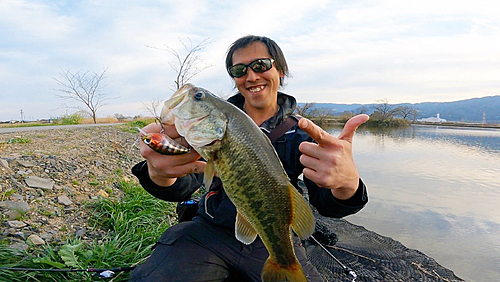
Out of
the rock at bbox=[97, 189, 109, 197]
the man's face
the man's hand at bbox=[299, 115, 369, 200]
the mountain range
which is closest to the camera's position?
the man's hand at bbox=[299, 115, 369, 200]

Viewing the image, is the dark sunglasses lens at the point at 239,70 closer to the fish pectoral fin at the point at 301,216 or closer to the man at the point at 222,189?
the man at the point at 222,189

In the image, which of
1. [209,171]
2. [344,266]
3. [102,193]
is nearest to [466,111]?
[344,266]

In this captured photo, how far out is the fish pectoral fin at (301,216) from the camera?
1964 mm

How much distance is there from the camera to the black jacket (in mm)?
2320

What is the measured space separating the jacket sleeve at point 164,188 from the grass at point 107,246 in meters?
1.28

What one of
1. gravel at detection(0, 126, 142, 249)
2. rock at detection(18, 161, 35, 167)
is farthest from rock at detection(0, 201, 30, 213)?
rock at detection(18, 161, 35, 167)

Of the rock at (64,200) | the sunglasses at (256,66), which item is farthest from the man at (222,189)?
the rock at (64,200)

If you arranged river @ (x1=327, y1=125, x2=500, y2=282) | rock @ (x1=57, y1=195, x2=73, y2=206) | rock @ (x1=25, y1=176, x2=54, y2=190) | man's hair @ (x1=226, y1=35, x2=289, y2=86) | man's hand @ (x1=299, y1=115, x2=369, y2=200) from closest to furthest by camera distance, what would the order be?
man's hand @ (x1=299, y1=115, x2=369, y2=200), man's hair @ (x1=226, y1=35, x2=289, y2=86), rock @ (x1=57, y1=195, x2=73, y2=206), rock @ (x1=25, y1=176, x2=54, y2=190), river @ (x1=327, y1=125, x2=500, y2=282)

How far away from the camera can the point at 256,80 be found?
131 inches

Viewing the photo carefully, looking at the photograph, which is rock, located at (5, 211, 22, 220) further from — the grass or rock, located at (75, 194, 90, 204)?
rock, located at (75, 194, 90, 204)

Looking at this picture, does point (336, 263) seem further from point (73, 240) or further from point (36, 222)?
point (36, 222)

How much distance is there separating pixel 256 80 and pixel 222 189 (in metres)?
1.27

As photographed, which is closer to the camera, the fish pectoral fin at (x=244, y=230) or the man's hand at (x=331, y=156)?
the man's hand at (x=331, y=156)

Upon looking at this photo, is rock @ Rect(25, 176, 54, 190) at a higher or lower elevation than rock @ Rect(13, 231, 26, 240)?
higher
